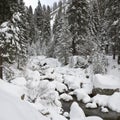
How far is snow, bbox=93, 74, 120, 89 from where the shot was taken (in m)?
20.7

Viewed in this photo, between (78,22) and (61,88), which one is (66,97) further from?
(78,22)

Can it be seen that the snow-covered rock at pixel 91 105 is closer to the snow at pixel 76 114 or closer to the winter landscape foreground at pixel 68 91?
the winter landscape foreground at pixel 68 91

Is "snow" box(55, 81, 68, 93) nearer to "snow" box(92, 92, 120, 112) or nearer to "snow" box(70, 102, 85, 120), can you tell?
"snow" box(92, 92, 120, 112)

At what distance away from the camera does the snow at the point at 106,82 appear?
20.7m

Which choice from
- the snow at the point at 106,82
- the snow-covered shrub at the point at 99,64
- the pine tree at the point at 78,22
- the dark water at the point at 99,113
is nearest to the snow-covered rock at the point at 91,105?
the dark water at the point at 99,113

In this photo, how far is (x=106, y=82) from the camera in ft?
69.6

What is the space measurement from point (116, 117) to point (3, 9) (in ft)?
36.3

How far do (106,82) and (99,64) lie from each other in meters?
3.82

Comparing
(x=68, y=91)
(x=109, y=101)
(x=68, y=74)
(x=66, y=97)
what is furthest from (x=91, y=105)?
(x=68, y=74)

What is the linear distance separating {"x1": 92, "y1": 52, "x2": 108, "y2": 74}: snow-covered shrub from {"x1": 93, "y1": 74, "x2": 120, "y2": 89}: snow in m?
2.55

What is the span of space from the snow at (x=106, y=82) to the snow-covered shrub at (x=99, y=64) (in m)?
2.55

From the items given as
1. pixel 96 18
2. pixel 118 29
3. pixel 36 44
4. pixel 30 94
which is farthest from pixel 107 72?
pixel 36 44

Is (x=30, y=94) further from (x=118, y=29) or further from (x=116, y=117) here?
(x=118, y=29)

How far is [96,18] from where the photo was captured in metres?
40.8
